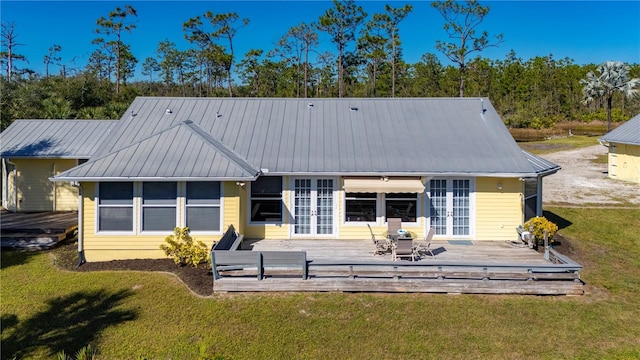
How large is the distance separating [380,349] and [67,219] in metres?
14.9

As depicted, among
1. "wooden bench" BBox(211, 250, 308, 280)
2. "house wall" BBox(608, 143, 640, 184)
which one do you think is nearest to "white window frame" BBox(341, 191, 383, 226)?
"wooden bench" BBox(211, 250, 308, 280)

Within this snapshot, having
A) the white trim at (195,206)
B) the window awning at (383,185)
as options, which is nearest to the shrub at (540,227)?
the window awning at (383,185)

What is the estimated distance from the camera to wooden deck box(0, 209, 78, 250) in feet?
47.4

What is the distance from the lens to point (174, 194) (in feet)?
42.0

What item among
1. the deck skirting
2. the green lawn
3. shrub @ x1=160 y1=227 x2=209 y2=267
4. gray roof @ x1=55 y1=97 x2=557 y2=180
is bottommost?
the green lawn

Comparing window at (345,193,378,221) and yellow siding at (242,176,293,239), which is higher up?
window at (345,193,378,221)

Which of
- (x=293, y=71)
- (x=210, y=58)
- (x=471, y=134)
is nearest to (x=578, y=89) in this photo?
(x=293, y=71)

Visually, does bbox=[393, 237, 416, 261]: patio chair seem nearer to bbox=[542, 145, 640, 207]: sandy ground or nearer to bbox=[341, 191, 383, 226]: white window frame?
bbox=[341, 191, 383, 226]: white window frame

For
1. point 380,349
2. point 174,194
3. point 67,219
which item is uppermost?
point 174,194

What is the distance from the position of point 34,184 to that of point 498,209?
20182 millimetres

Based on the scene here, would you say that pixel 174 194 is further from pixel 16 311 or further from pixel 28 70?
pixel 28 70

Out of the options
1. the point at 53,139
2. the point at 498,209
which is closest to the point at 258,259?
the point at 498,209

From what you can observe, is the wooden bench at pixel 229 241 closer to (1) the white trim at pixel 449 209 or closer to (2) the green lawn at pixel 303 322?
(2) the green lawn at pixel 303 322

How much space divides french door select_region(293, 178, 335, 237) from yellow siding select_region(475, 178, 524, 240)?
539cm
